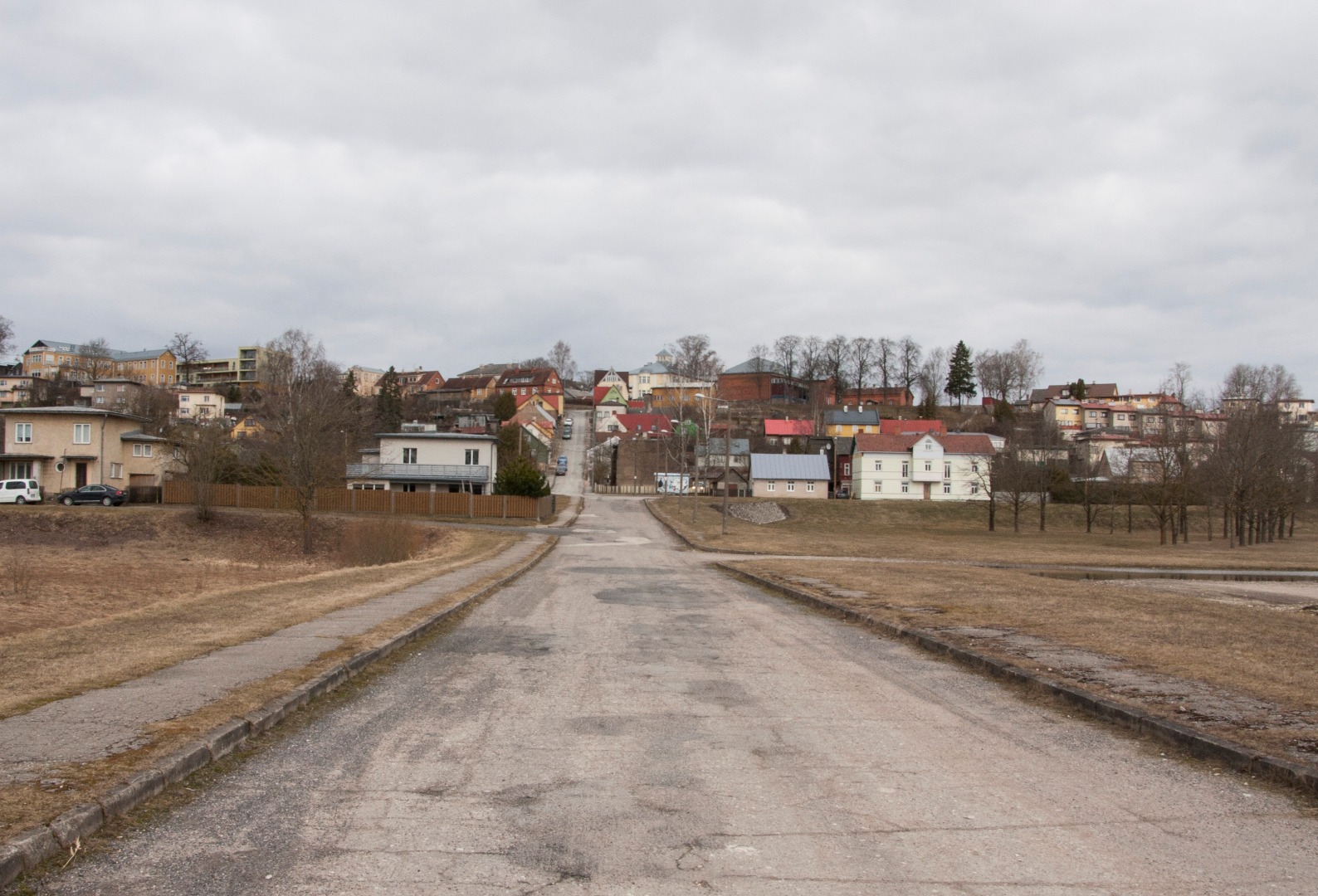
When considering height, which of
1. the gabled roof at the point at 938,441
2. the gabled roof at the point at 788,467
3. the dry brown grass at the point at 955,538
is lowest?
the dry brown grass at the point at 955,538

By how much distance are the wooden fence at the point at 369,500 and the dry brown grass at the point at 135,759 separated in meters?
48.0

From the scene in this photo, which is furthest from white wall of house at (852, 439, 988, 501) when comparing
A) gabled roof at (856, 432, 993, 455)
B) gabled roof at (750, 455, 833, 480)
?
gabled roof at (750, 455, 833, 480)

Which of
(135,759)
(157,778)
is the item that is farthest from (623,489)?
(157,778)

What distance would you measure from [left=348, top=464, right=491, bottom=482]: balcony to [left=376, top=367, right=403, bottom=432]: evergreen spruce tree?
43.6 metres

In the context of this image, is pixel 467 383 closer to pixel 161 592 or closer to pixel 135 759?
pixel 161 592

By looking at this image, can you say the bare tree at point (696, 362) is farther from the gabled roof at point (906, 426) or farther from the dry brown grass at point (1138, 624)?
the dry brown grass at point (1138, 624)

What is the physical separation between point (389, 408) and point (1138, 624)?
369 ft

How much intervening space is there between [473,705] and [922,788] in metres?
4.29

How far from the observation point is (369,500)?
61.3 meters

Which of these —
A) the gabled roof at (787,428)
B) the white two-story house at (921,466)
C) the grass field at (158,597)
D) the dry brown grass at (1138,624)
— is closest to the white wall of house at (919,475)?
the white two-story house at (921,466)

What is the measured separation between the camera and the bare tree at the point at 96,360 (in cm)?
14600

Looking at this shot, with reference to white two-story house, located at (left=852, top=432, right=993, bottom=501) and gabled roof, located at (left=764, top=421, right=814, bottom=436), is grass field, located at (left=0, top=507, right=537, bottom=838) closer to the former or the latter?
white two-story house, located at (left=852, top=432, right=993, bottom=501)

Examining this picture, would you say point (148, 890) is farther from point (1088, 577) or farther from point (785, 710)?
point (1088, 577)

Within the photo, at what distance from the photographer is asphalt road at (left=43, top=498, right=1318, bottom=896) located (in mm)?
4695
